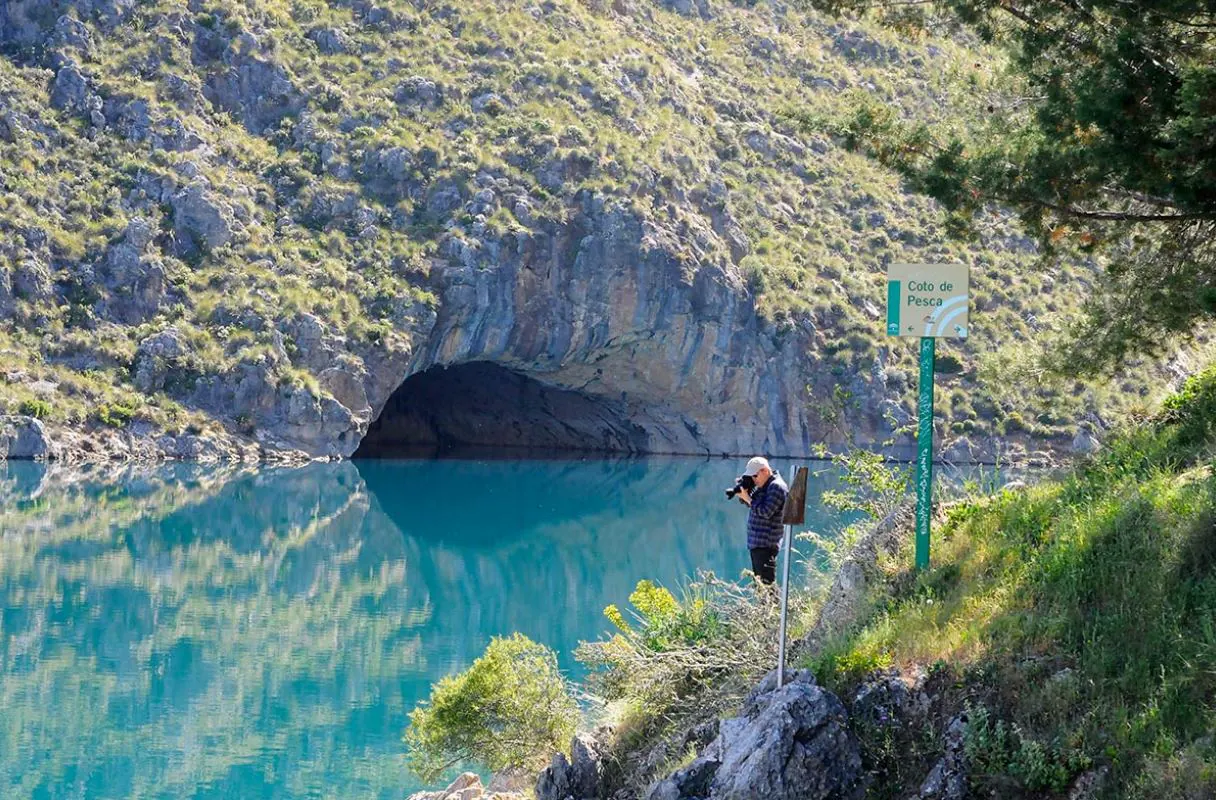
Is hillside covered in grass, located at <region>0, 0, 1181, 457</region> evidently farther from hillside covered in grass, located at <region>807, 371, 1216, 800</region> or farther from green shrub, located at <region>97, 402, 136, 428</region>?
hillside covered in grass, located at <region>807, 371, 1216, 800</region>

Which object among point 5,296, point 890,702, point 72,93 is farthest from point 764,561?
point 72,93

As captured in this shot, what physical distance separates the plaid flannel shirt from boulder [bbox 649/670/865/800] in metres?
3.48

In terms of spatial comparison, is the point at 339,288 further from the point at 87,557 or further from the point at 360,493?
the point at 87,557

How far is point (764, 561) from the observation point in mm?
10820

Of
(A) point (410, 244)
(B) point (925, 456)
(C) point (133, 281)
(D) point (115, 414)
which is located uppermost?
(A) point (410, 244)

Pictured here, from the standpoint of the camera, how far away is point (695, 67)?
2657 inches

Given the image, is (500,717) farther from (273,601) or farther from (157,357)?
(157,357)

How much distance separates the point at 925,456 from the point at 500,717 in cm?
530

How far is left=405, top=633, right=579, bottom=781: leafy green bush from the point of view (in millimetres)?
12273

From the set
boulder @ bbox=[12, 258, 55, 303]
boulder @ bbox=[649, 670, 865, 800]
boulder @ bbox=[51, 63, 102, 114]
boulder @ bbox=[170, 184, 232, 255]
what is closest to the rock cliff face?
boulder @ bbox=[170, 184, 232, 255]

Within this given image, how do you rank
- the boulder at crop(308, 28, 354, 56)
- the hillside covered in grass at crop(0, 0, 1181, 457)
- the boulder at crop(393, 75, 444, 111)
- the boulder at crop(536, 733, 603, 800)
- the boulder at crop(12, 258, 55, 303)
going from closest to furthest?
1. the boulder at crop(536, 733, 603, 800)
2. the boulder at crop(12, 258, 55, 303)
3. the hillside covered in grass at crop(0, 0, 1181, 457)
4. the boulder at crop(393, 75, 444, 111)
5. the boulder at crop(308, 28, 354, 56)

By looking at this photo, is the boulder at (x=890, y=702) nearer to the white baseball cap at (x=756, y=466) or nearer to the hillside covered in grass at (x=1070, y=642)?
the hillside covered in grass at (x=1070, y=642)

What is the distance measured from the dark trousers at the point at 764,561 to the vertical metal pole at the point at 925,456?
2.23 m

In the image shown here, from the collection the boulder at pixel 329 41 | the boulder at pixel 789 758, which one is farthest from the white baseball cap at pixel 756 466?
the boulder at pixel 329 41
